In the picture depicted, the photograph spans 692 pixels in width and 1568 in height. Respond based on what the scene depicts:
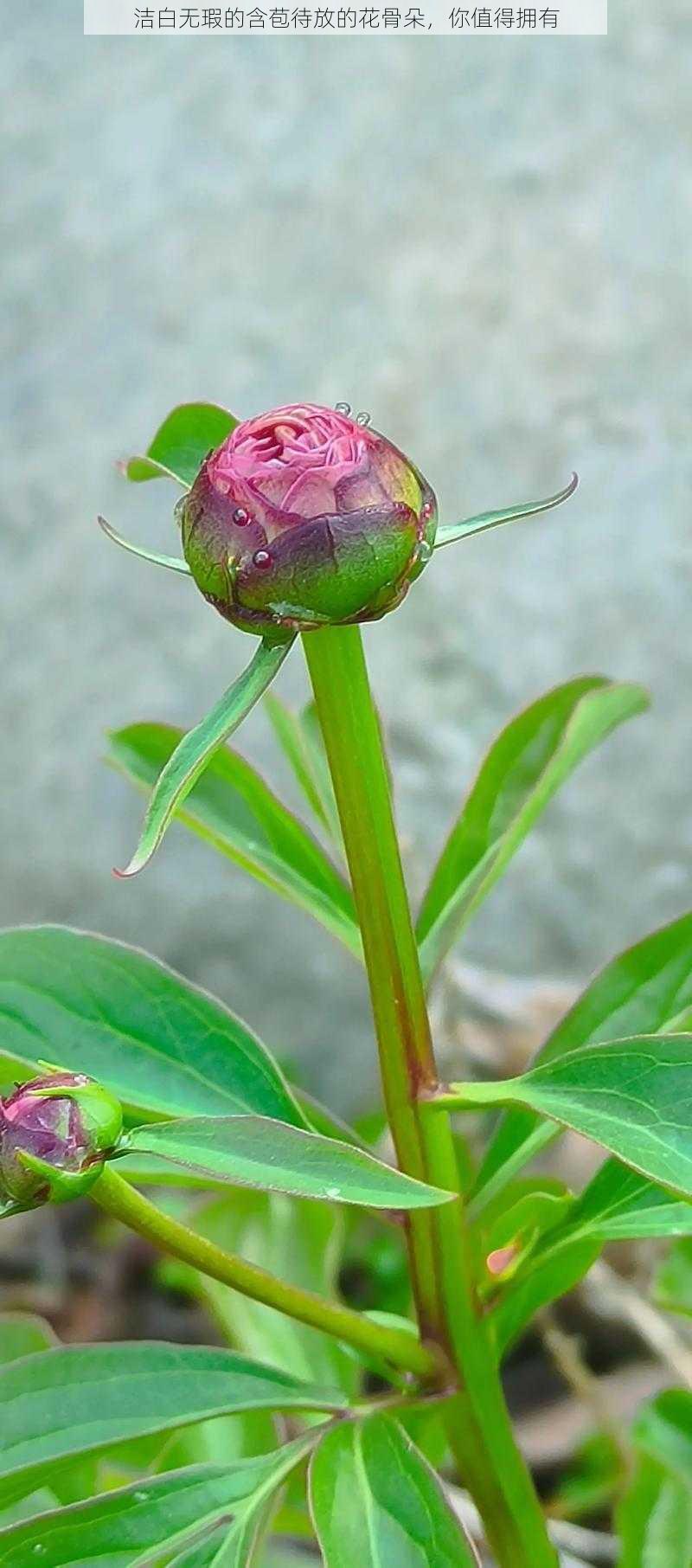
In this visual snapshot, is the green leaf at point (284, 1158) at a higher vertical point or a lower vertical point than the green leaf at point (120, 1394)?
higher

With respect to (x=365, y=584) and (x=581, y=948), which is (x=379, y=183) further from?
(x=365, y=584)

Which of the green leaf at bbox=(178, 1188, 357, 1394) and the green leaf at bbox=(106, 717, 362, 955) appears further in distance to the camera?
the green leaf at bbox=(178, 1188, 357, 1394)

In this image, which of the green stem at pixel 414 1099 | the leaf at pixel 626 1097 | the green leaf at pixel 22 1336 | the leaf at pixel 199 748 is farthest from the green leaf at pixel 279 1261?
the leaf at pixel 199 748

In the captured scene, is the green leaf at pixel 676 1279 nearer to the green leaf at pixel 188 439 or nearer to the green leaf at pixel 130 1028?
the green leaf at pixel 130 1028

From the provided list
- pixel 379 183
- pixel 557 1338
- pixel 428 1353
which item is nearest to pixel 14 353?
pixel 379 183

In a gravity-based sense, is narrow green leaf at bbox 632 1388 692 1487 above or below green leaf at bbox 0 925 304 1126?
below

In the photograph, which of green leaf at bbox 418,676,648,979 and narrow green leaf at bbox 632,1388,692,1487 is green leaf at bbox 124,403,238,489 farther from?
narrow green leaf at bbox 632,1388,692,1487

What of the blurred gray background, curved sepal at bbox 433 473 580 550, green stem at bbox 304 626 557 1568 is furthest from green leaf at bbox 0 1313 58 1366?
the blurred gray background
